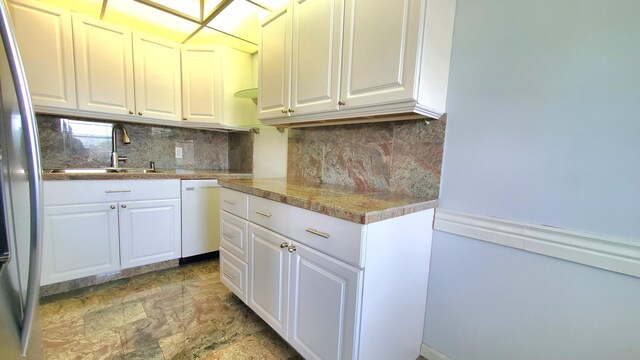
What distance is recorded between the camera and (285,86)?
1670 millimetres

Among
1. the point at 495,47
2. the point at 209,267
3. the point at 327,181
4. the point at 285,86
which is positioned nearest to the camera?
the point at 495,47

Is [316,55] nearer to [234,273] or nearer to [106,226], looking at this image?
[234,273]

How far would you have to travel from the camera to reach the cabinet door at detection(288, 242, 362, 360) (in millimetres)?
977

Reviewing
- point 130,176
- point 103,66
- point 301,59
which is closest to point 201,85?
point 103,66

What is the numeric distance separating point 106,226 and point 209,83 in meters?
1.51

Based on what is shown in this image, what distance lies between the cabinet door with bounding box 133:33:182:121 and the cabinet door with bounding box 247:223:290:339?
1.64 m

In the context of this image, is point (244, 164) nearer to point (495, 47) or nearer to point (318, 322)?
point (318, 322)

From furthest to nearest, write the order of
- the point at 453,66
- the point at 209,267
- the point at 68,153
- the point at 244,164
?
the point at 244,164 → the point at 209,267 → the point at 68,153 → the point at 453,66

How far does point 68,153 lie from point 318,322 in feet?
8.40

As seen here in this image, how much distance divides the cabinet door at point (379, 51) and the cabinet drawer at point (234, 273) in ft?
3.98

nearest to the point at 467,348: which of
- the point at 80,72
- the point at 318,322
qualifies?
the point at 318,322

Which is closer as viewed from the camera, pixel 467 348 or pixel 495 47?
pixel 495 47

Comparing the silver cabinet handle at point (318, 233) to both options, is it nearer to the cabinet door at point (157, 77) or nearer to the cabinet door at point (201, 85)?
the cabinet door at point (201, 85)

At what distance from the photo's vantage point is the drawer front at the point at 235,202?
155cm
